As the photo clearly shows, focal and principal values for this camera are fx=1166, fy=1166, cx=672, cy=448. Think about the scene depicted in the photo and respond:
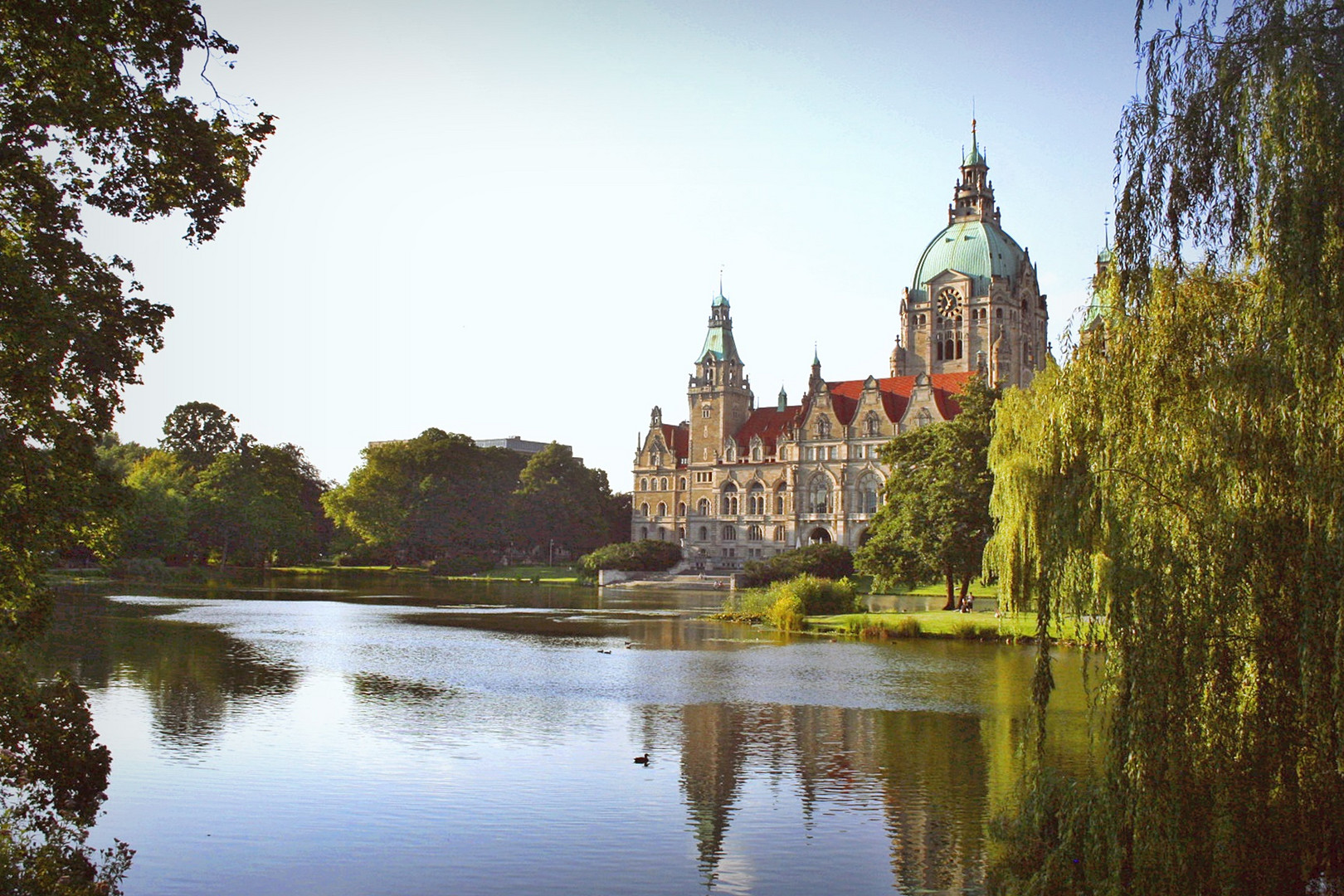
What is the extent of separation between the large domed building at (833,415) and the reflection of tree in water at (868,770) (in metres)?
70.5

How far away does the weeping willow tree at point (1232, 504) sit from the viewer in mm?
9688

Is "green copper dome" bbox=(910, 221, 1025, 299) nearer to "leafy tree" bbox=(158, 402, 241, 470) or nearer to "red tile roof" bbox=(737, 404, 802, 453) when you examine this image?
"red tile roof" bbox=(737, 404, 802, 453)

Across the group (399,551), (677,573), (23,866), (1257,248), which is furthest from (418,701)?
(399,551)

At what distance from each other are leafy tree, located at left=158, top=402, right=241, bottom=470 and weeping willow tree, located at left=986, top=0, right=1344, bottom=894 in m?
100

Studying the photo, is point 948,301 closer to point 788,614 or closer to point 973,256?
point 973,256

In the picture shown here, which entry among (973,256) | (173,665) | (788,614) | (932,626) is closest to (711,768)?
(173,665)

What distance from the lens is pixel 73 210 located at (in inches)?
457

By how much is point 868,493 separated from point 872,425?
5.61 m

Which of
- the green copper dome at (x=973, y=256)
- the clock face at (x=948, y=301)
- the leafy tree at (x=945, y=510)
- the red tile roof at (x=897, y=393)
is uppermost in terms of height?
the green copper dome at (x=973, y=256)

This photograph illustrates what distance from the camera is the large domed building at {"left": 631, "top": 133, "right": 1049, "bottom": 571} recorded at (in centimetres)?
9619

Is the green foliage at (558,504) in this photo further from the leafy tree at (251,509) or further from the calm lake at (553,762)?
the calm lake at (553,762)

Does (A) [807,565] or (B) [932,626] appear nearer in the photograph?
(B) [932,626]

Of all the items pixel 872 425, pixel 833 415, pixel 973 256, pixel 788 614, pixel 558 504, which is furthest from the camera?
pixel 558 504

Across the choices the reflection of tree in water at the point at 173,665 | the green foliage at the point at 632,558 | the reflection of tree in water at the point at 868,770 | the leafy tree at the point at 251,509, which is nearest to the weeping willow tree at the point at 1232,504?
the reflection of tree in water at the point at 868,770
